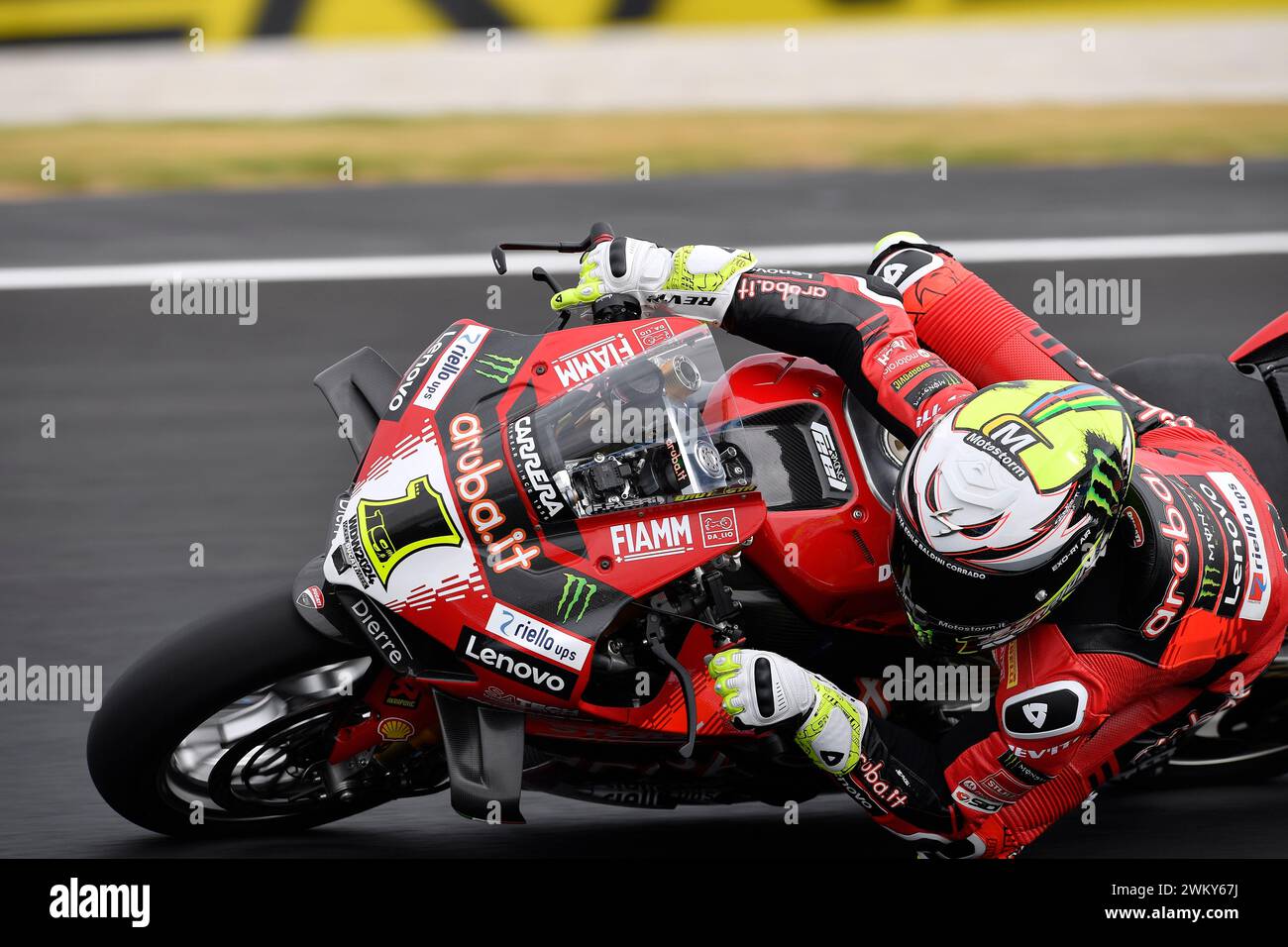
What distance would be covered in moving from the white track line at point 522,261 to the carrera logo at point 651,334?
10.8 ft

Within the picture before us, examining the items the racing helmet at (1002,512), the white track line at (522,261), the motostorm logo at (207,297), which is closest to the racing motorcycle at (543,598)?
the racing helmet at (1002,512)

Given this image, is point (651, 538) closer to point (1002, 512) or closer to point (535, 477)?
point (535, 477)

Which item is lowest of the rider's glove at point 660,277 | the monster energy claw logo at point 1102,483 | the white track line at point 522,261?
the monster energy claw logo at point 1102,483

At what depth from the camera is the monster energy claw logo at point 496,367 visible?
319 cm

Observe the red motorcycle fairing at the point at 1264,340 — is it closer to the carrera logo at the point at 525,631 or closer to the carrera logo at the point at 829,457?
the carrera logo at the point at 829,457

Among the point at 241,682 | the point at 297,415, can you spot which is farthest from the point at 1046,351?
the point at 297,415

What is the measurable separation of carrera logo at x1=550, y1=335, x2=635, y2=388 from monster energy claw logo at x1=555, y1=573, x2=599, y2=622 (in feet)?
1.29

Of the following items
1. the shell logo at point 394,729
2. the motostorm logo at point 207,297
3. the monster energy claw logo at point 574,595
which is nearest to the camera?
the monster energy claw logo at point 574,595

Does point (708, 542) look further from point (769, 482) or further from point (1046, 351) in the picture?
point (1046, 351)

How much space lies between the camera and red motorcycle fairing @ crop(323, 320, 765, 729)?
9.78 ft

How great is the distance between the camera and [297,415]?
5.75 m

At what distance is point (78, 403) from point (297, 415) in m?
0.80

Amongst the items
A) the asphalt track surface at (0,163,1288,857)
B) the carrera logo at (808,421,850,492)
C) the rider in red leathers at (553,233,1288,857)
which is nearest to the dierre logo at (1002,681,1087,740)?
the rider in red leathers at (553,233,1288,857)

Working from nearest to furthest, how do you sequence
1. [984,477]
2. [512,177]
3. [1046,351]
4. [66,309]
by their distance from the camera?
[984,477], [1046,351], [66,309], [512,177]
